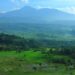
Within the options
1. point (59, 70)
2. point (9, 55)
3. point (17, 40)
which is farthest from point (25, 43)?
point (59, 70)

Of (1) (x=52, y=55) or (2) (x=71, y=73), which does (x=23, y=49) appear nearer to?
(1) (x=52, y=55)

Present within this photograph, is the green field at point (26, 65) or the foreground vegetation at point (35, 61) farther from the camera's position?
Result: the foreground vegetation at point (35, 61)

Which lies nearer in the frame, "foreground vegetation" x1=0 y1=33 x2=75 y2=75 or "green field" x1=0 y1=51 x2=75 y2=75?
"green field" x1=0 y1=51 x2=75 y2=75

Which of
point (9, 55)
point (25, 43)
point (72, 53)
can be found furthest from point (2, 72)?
point (25, 43)

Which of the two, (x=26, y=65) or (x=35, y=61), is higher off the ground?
(x=35, y=61)

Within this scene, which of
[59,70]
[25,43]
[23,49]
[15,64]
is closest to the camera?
[59,70]

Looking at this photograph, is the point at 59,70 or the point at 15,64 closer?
the point at 59,70

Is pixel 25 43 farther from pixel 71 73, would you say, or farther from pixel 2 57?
pixel 71 73

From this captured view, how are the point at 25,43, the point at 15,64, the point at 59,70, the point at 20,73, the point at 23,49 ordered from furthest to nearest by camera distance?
the point at 25,43 → the point at 23,49 → the point at 15,64 → the point at 59,70 → the point at 20,73

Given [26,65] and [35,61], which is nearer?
[26,65]
